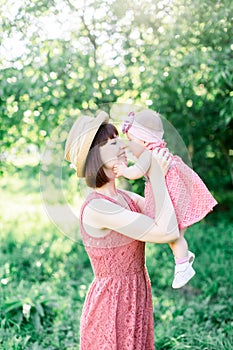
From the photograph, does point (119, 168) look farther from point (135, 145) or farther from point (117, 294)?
point (117, 294)

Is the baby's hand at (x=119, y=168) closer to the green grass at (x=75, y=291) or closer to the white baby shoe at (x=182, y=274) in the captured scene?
the white baby shoe at (x=182, y=274)

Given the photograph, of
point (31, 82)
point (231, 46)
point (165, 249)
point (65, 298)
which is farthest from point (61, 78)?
point (165, 249)

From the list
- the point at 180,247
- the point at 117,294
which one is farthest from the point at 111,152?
the point at 117,294

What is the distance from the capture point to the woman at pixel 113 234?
7.42 ft

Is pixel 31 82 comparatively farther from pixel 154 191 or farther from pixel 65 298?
pixel 154 191

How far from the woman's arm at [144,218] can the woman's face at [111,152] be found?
0.45ft

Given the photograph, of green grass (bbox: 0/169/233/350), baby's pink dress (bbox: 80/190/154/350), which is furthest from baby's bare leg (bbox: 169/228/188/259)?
green grass (bbox: 0/169/233/350)

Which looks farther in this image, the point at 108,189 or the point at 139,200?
the point at 139,200

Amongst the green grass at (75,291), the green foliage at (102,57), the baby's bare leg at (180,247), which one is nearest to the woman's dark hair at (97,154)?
the baby's bare leg at (180,247)

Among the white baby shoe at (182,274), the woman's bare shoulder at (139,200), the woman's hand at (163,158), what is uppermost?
the woman's hand at (163,158)

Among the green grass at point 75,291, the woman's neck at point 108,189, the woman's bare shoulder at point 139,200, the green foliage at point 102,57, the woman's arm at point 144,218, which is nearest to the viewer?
the woman's arm at point 144,218

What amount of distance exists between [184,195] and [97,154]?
36 cm

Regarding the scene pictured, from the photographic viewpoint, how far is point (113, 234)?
2.38m

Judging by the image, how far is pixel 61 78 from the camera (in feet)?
14.5
